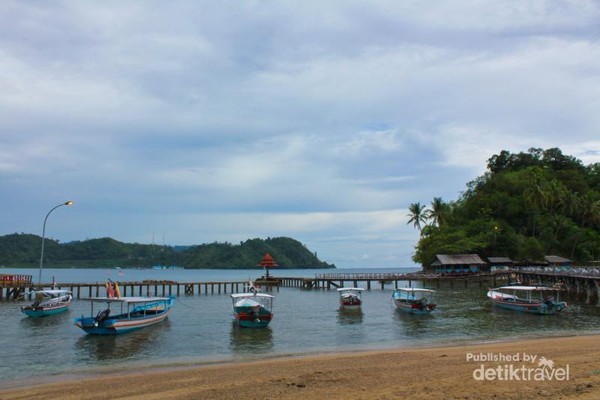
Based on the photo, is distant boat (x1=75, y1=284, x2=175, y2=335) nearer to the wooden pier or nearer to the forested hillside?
the wooden pier

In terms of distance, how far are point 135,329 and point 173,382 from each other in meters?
19.4

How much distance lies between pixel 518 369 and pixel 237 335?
68.5 ft

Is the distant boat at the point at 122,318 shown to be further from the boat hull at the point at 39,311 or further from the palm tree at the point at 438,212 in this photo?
the palm tree at the point at 438,212

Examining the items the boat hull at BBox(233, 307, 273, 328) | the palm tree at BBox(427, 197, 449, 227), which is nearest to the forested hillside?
the palm tree at BBox(427, 197, 449, 227)

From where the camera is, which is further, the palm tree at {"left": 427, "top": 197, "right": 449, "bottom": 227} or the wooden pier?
the palm tree at {"left": 427, "top": 197, "right": 449, "bottom": 227}

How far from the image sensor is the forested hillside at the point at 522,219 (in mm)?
103688

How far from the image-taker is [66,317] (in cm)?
4616

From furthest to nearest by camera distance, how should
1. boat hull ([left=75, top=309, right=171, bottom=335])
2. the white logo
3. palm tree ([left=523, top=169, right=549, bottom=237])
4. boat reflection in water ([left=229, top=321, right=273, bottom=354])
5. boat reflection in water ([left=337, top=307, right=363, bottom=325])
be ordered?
palm tree ([left=523, top=169, right=549, bottom=237]) → boat reflection in water ([left=337, top=307, right=363, bottom=325]) → boat hull ([left=75, top=309, right=171, bottom=335]) → boat reflection in water ([left=229, top=321, right=273, bottom=354]) → the white logo

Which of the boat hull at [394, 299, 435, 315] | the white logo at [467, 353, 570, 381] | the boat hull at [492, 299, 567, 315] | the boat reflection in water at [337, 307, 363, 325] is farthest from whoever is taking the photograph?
the boat hull at [394, 299, 435, 315]

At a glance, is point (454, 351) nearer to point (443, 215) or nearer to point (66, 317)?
point (66, 317)

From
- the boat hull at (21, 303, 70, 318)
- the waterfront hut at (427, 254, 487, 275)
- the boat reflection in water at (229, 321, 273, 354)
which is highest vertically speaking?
the waterfront hut at (427, 254, 487, 275)

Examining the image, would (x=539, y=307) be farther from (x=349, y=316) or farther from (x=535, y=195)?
(x=535, y=195)

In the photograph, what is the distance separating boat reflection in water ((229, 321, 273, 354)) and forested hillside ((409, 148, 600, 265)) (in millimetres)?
74142

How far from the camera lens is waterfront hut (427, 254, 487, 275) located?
307ft
